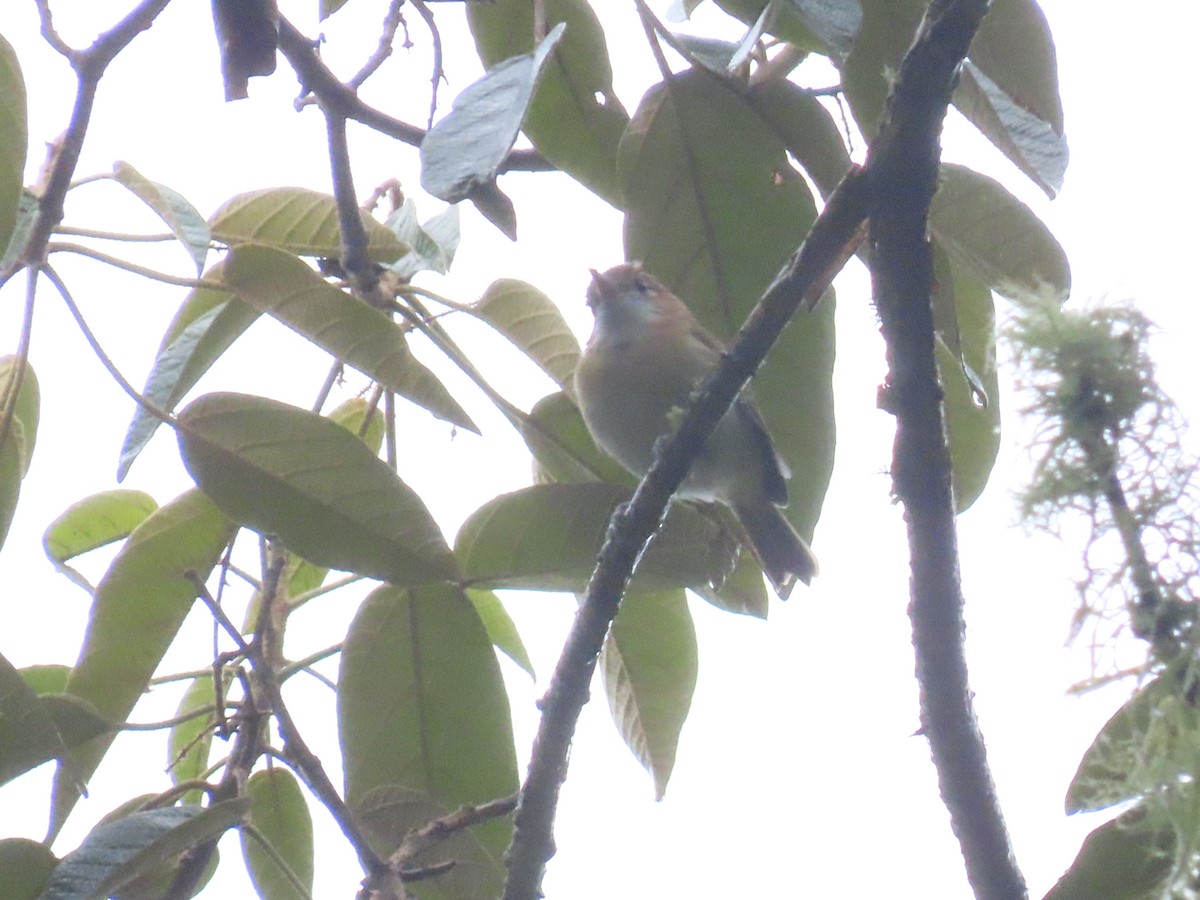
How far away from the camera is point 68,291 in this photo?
1729mm

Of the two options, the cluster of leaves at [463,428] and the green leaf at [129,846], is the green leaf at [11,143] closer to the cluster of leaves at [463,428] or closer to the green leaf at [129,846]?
the cluster of leaves at [463,428]

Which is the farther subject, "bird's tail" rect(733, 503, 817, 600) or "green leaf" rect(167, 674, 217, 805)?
"bird's tail" rect(733, 503, 817, 600)

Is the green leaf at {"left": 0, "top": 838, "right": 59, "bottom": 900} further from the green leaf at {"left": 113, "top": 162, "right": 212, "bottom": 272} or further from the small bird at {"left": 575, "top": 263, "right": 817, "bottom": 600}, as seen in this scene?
the small bird at {"left": 575, "top": 263, "right": 817, "bottom": 600}

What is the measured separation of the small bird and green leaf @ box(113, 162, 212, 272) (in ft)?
3.23

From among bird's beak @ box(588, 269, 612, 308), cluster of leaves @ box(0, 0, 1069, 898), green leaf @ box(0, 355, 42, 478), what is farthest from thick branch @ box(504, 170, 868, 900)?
bird's beak @ box(588, 269, 612, 308)

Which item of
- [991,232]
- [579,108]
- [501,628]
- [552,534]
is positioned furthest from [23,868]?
[991,232]

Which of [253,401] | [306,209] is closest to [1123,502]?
[253,401]

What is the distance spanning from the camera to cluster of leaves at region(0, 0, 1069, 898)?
1.61 meters

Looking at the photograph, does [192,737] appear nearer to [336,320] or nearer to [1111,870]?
[336,320]

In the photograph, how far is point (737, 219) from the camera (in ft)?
5.91

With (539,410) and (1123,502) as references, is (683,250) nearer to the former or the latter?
(539,410)

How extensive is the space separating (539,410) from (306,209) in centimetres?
50

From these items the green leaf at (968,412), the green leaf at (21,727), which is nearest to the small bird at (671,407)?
the green leaf at (968,412)

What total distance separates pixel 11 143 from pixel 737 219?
886 mm
